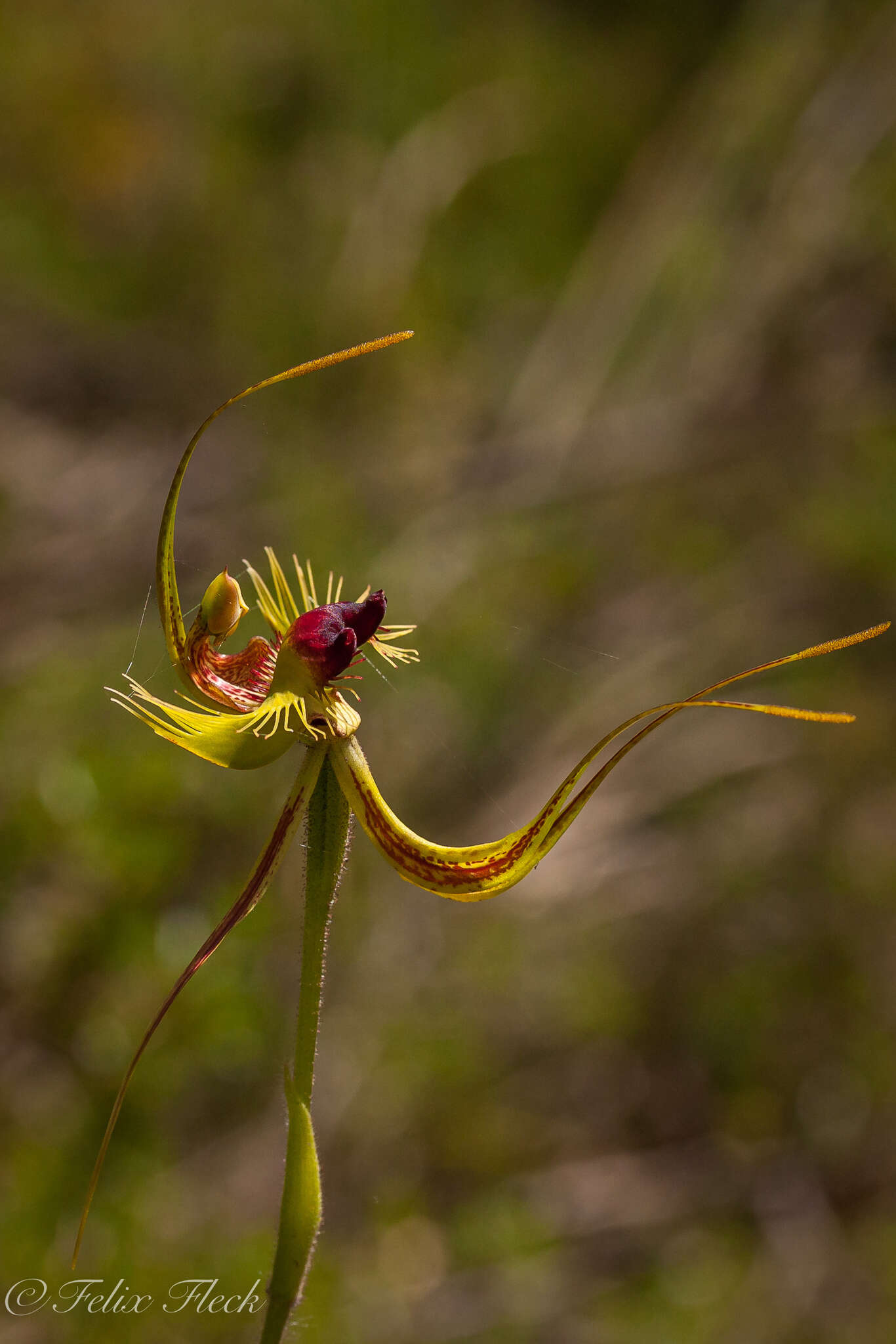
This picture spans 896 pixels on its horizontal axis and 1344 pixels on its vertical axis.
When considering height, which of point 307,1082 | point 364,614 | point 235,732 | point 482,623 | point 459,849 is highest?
point 482,623

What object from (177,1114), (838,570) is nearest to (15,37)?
(838,570)

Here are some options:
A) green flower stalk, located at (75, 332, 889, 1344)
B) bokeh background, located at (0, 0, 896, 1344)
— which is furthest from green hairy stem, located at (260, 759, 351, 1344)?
bokeh background, located at (0, 0, 896, 1344)

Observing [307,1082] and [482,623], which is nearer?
[307,1082]

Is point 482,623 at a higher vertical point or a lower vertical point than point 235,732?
higher

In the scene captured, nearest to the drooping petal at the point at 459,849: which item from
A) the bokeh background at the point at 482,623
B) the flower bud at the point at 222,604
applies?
the flower bud at the point at 222,604

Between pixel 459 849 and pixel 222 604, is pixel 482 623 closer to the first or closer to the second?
pixel 222 604

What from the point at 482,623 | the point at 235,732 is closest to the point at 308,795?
the point at 235,732

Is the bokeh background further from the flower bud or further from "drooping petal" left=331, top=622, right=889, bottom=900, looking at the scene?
"drooping petal" left=331, top=622, right=889, bottom=900

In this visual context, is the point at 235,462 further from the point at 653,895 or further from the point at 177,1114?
the point at 177,1114
